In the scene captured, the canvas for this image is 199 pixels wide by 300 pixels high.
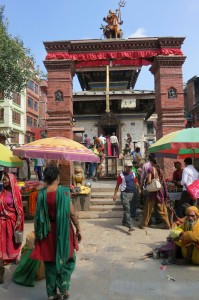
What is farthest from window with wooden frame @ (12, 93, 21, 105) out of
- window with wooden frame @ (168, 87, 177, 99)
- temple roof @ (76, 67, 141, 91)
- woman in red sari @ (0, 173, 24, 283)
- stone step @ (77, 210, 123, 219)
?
woman in red sari @ (0, 173, 24, 283)

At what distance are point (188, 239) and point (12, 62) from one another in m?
18.0

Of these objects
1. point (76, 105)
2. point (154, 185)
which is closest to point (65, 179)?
point (154, 185)

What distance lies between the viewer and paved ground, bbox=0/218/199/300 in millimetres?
4145

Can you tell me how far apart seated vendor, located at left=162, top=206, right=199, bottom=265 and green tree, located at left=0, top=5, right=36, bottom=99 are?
57.1ft

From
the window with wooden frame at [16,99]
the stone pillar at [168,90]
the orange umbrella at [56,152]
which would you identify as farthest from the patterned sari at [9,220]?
the window with wooden frame at [16,99]

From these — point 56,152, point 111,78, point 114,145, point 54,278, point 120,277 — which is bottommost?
point 120,277

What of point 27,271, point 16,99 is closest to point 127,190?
point 27,271

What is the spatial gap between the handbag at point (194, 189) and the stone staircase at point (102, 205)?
118 inches

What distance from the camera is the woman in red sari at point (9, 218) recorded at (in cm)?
482

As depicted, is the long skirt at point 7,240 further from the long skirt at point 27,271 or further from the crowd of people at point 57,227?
the long skirt at point 27,271

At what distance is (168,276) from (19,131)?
39.3m

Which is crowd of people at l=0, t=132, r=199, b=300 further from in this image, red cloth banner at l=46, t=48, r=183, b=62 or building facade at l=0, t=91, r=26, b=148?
building facade at l=0, t=91, r=26, b=148

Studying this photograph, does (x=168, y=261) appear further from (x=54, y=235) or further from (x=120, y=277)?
(x=54, y=235)

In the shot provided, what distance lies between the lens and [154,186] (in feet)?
25.4
